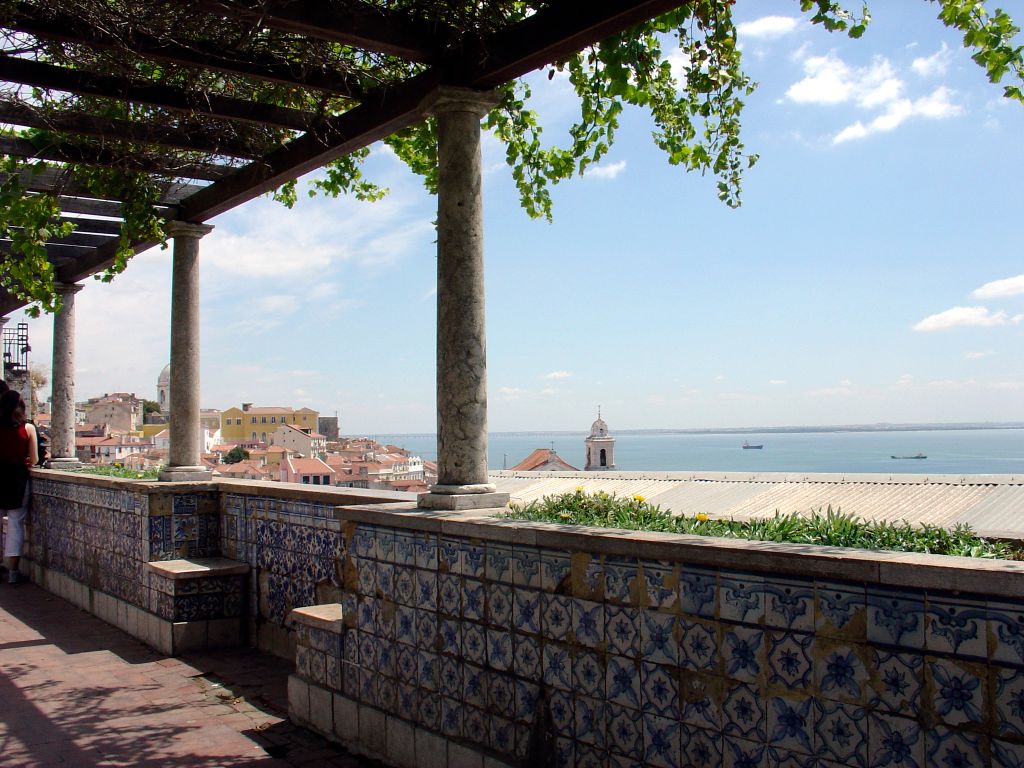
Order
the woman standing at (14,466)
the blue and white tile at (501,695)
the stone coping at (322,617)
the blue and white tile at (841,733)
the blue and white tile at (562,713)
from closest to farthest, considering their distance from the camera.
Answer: the blue and white tile at (841,733), the blue and white tile at (562,713), the blue and white tile at (501,695), the stone coping at (322,617), the woman standing at (14,466)

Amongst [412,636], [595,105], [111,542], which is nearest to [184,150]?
[595,105]

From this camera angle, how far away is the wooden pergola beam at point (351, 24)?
3986mm

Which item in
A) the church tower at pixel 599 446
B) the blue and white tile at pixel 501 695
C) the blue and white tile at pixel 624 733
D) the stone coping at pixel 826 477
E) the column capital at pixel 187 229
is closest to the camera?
the blue and white tile at pixel 624 733

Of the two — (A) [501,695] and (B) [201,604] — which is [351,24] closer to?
(A) [501,695]

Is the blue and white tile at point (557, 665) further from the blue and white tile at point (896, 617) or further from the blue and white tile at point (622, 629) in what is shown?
the blue and white tile at point (896, 617)

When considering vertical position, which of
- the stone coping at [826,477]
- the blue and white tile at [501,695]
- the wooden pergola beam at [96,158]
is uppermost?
the wooden pergola beam at [96,158]

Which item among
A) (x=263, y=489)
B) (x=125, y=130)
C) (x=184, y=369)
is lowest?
(x=263, y=489)

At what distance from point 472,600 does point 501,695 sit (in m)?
0.39

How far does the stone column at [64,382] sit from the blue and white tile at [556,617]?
8.71m

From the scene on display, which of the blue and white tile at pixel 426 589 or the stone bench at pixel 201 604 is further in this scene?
the stone bench at pixel 201 604

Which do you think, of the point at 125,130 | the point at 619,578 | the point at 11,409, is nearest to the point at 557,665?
the point at 619,578

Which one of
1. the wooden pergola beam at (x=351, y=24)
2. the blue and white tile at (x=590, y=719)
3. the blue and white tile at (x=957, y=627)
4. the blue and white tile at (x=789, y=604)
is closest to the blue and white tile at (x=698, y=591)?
the blue and white tile at (x=789, y=604)

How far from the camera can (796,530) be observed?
307cm

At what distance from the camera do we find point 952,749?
7.48 ft
